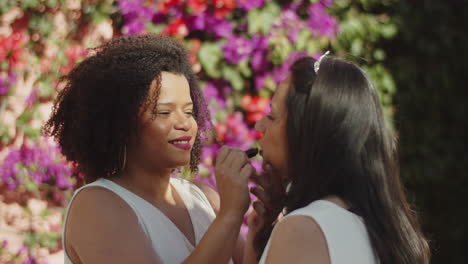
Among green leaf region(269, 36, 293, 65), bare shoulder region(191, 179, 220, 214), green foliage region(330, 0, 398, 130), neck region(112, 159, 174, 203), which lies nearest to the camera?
neck region(112, 159, 174, 203)

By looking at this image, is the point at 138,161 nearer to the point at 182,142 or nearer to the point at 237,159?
the point at 182,142

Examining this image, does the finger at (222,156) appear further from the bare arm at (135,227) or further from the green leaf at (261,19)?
the green leaf at (261,19)

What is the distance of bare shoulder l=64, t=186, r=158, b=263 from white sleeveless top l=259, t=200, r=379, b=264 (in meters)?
0.46

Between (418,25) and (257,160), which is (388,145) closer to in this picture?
(257,160)

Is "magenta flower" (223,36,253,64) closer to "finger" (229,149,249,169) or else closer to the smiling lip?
the smiling lip

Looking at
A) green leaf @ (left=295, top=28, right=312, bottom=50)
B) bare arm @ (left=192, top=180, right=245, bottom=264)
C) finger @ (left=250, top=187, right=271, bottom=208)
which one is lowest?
bare arm @ (left=192, top=180, right=245, bottom=264)

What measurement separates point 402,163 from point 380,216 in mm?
2923

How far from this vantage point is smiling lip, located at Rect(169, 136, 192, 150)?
2.02m

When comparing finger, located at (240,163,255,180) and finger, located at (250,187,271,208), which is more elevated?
finger, located at (240,163,255,180)

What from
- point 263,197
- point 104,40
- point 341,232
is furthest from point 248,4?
point 341,232

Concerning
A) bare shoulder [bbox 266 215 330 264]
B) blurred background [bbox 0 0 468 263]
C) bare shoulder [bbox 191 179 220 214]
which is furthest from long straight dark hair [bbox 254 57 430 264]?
blurred background [bbox 0 0 468 263]

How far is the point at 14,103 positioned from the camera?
352 cm

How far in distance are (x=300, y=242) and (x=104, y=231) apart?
2.12 feet

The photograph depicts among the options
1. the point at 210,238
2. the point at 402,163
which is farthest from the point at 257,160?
the point at 210,238
